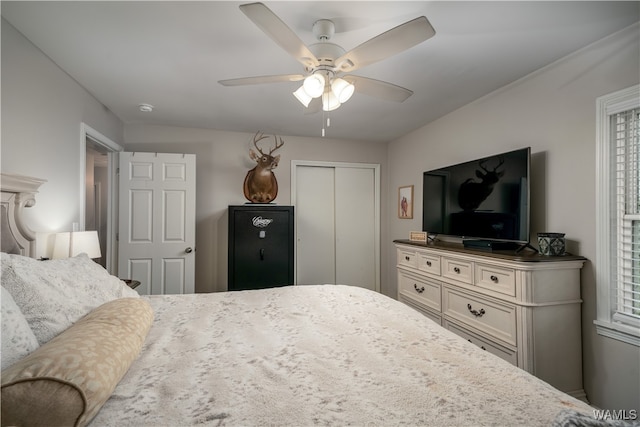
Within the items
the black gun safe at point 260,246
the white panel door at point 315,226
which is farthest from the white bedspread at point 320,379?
the white panel door at point 315,226

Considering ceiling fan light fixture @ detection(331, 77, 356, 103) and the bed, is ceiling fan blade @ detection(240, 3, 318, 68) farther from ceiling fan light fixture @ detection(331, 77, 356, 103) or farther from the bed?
Result: the bed

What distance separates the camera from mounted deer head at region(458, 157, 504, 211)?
239cm

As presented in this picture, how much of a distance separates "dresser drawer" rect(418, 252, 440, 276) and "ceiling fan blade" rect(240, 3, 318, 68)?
1.95 m

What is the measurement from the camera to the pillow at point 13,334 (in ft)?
2.50

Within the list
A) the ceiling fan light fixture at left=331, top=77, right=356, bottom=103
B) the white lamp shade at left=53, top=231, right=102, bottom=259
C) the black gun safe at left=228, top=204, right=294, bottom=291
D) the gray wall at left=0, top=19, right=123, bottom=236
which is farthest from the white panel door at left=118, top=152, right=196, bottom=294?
the ceiling fan light fixture at left=331, top=77, right=356, bottom=103

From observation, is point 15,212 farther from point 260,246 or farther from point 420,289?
point 420,289

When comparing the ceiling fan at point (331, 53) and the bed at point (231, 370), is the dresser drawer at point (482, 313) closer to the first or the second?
the bed at point (231, 370)

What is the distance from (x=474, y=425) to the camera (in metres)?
0.69

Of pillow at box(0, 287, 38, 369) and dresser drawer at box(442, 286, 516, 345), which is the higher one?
pillow at box(0, 287, 38, 369)

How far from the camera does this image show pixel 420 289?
9.36 feet

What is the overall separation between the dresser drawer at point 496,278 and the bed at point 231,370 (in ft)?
3.01

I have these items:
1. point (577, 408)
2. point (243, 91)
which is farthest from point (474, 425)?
point (243, 91)

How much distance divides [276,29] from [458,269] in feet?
6.97

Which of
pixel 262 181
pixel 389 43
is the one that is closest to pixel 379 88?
pixel 389 43
